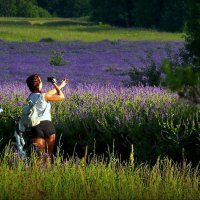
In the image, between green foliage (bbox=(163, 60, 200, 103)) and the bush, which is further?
the bush

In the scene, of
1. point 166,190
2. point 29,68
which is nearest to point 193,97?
point 166,190

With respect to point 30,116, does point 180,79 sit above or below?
above

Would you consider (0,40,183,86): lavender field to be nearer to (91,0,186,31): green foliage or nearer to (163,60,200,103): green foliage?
(163,60,200,103): green foliage

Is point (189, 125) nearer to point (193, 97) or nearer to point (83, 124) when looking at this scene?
point (83, 124)

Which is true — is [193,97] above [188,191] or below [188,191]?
above

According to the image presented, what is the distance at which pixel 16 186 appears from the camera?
7176 millimetres

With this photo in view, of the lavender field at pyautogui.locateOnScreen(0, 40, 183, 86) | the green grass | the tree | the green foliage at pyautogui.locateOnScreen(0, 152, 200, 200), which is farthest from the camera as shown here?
the tree

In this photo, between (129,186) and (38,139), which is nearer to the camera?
(129,186)

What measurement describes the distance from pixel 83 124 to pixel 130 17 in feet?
328

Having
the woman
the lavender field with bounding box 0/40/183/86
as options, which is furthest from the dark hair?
the lavender field with bounding box 0/40/183/86

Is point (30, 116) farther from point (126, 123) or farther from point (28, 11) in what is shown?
point (28, 11)

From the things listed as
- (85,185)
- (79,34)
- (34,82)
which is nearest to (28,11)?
(79,34)

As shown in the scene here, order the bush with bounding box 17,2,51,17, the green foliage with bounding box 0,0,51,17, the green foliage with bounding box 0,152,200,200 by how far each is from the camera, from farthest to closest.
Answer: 1. the green foliage with bounding box 0,0,51,17
2. the bush with bounding box 17,2,51,17
3. the green foliage with bounding box 0,152,200,200

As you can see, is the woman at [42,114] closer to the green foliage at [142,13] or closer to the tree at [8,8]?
the green foliage at [142,13]
